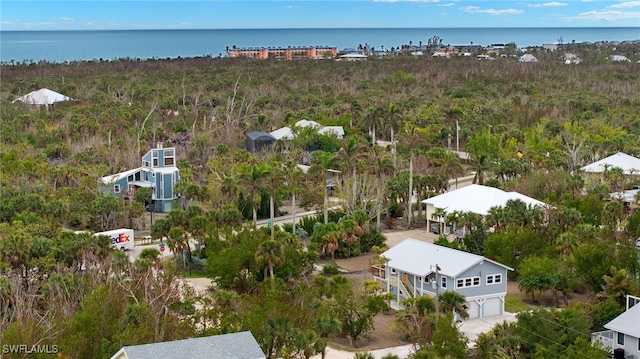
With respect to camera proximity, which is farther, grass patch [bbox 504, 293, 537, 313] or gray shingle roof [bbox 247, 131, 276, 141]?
gray shingle roof [bbox 247, 131, 276, 141]

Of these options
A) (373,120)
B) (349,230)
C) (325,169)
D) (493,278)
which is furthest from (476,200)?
(373,120)

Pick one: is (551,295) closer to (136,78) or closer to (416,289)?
(416,289)

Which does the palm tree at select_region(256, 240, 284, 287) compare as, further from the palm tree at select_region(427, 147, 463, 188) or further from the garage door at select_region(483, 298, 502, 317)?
the palm tree at select_region(427, 147, 463, 188)

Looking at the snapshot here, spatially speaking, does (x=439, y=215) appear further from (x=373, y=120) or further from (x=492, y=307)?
(x=373, y=120)

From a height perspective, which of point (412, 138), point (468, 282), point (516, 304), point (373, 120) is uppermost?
point (373, 120)

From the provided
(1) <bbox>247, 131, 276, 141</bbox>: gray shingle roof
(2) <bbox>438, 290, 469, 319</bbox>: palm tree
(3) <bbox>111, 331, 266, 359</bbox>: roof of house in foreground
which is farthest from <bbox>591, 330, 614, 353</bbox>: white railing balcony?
(1) <bbox>247, 131, 276, 141</bbox>: gray shingle roof
